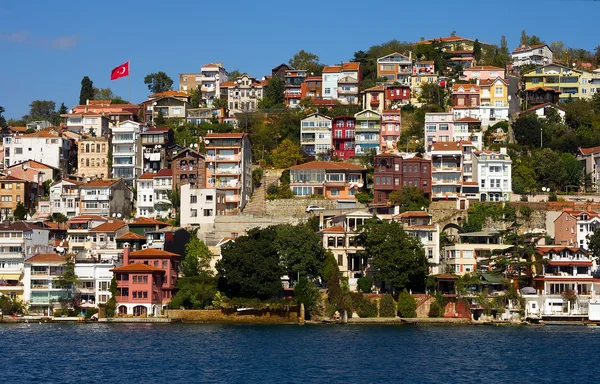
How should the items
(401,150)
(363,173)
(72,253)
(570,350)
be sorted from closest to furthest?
1. (570,350)
2. (72,253)
3. (363,173)
4. (401,150)

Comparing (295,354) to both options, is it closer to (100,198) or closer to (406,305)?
(406,305)

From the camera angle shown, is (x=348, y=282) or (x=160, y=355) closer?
(x=160, y=355)

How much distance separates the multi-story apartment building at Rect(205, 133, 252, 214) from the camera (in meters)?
88.8

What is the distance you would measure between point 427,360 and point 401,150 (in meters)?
44.0

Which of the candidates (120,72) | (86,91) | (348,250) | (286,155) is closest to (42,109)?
(86,91)

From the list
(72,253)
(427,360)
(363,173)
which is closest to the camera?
(427,360)

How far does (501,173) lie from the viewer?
3376 inches

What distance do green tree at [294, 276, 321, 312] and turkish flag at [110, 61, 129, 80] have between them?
4276 cm

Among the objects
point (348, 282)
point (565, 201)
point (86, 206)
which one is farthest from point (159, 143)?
point (565, 201)

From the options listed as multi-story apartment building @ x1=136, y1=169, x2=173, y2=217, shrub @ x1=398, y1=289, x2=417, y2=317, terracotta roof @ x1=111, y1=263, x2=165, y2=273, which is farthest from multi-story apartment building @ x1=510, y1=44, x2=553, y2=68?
terracotta roof @ x1=111, y1=263, x2=165, y2=273

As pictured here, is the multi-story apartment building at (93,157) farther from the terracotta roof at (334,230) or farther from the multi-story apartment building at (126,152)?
the terracotta roof at (334,230)

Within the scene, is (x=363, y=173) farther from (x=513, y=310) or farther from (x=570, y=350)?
(x=570, y=350)

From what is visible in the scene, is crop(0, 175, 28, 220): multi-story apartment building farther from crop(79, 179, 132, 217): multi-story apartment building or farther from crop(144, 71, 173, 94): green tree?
crop(144, 71, 173, 94): green tree

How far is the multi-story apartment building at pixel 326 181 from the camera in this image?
8700cm
